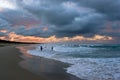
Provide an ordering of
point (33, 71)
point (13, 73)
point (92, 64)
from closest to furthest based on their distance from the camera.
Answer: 1. point (13, 73)
2. point (33, 71)
3. point (92, 64)

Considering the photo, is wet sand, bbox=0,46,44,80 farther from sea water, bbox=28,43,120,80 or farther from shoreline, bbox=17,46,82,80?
sea water, bbox=28,43,120,80

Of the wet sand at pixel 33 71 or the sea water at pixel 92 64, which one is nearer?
the wet sand at pixel 33 71

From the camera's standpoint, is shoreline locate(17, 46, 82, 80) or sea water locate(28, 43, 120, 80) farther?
sea water locate(28, 43, 120, 80)

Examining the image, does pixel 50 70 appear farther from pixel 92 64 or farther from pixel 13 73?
pixel 92 64

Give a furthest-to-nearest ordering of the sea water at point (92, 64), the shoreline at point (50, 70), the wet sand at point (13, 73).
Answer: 1. the sea water at point (92, 64)
2. the shoreline at point (50, 70)
3. the wet sand at point (13, 73)

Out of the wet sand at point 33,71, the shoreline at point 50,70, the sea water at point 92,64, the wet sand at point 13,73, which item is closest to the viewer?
the wet sand at point 13,73

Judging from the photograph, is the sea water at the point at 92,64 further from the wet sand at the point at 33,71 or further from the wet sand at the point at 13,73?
the wet sand at the point at 13,73

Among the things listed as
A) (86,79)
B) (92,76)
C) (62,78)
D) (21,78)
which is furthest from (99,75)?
(21,78)

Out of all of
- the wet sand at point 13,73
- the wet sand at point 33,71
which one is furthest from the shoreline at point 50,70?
the wet sand at point 13,73

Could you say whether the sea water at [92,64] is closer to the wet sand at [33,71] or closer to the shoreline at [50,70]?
the shoreline at [50,70]

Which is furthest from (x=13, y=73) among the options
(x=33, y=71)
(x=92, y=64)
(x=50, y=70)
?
(x=92, y=64)

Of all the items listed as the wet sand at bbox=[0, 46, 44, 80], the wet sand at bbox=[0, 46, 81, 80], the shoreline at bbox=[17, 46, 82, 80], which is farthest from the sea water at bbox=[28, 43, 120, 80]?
the wet sand at bbox=[0, 46, 44, 80]

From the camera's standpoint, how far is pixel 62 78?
12359 millimetres

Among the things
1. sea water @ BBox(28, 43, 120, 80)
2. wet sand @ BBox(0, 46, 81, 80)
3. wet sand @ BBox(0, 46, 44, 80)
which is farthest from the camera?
sea water @ BBox(28, 43, 120, 80)
